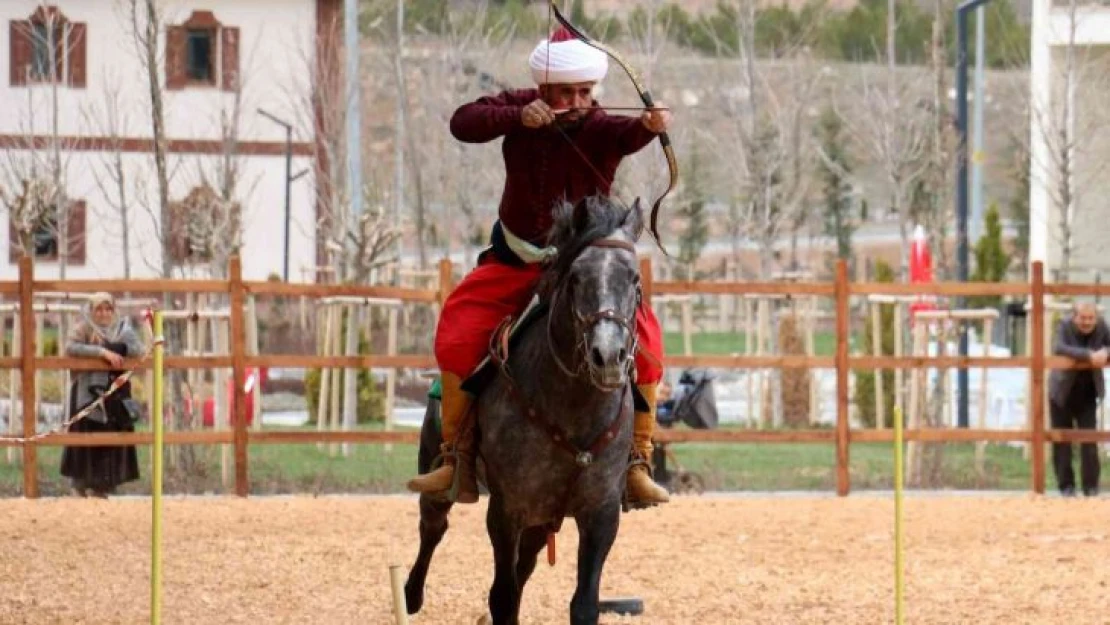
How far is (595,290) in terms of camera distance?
7.29 meters

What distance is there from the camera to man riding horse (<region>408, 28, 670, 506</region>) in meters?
8.12

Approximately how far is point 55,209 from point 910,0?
1250 cm

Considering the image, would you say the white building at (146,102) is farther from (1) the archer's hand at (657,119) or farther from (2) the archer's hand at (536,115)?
(1) the archer's hand at (657,119)

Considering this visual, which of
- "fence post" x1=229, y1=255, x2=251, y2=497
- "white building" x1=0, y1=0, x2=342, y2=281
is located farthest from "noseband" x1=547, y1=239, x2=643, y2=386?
"white building" x1=0, y1=0, x2=342, y2=281

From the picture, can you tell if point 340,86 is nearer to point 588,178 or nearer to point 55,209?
point 55,209

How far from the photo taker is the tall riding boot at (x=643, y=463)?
8.22 m

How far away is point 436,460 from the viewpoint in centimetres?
881

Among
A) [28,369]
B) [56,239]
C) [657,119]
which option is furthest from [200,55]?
[657,119]

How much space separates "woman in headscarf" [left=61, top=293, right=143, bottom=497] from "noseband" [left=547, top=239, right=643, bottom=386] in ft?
29.7

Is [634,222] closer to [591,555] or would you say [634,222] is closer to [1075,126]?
[591,555]

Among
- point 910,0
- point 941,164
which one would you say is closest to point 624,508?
point 941,164

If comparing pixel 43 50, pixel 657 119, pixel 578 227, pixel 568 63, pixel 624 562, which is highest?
pixel 43 50

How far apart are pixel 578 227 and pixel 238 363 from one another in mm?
9074

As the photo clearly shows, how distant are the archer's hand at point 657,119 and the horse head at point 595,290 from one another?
298mm
